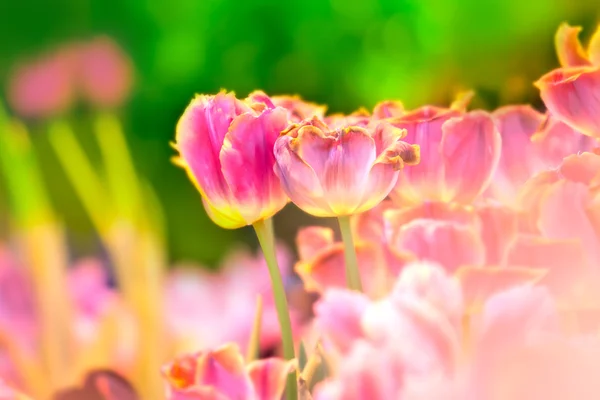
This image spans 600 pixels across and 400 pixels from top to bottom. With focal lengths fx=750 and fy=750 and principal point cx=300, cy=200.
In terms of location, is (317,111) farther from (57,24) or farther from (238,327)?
(57,24)

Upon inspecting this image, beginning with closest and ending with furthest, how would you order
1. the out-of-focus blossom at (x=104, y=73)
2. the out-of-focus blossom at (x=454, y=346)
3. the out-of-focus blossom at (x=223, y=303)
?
1. the out-of-focus blossom at (x=454, y=346)
2. the out-of-focus blossom at (x=223, y=303)
3. the out-of-focus blossom at (x=104, y=73)

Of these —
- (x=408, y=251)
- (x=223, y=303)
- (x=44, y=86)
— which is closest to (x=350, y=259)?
(x=408, y=251)

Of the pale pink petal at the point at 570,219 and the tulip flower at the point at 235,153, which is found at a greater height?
the tulip flower at the point at 235,153

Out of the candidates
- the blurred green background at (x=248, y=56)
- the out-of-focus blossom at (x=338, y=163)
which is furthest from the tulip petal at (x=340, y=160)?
the blurred green background at (x=248, y=56)

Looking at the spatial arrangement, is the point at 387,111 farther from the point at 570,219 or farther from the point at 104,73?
the point at 104,73

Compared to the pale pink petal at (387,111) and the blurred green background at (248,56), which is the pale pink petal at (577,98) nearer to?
the pale pink petal at (387,111)

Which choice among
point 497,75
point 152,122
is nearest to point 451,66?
point 497,75

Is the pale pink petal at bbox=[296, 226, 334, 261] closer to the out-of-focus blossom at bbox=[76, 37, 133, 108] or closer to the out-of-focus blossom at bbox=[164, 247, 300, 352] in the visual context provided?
the out-of-focus blossom at bbox=[164, 247, 300, 352]
